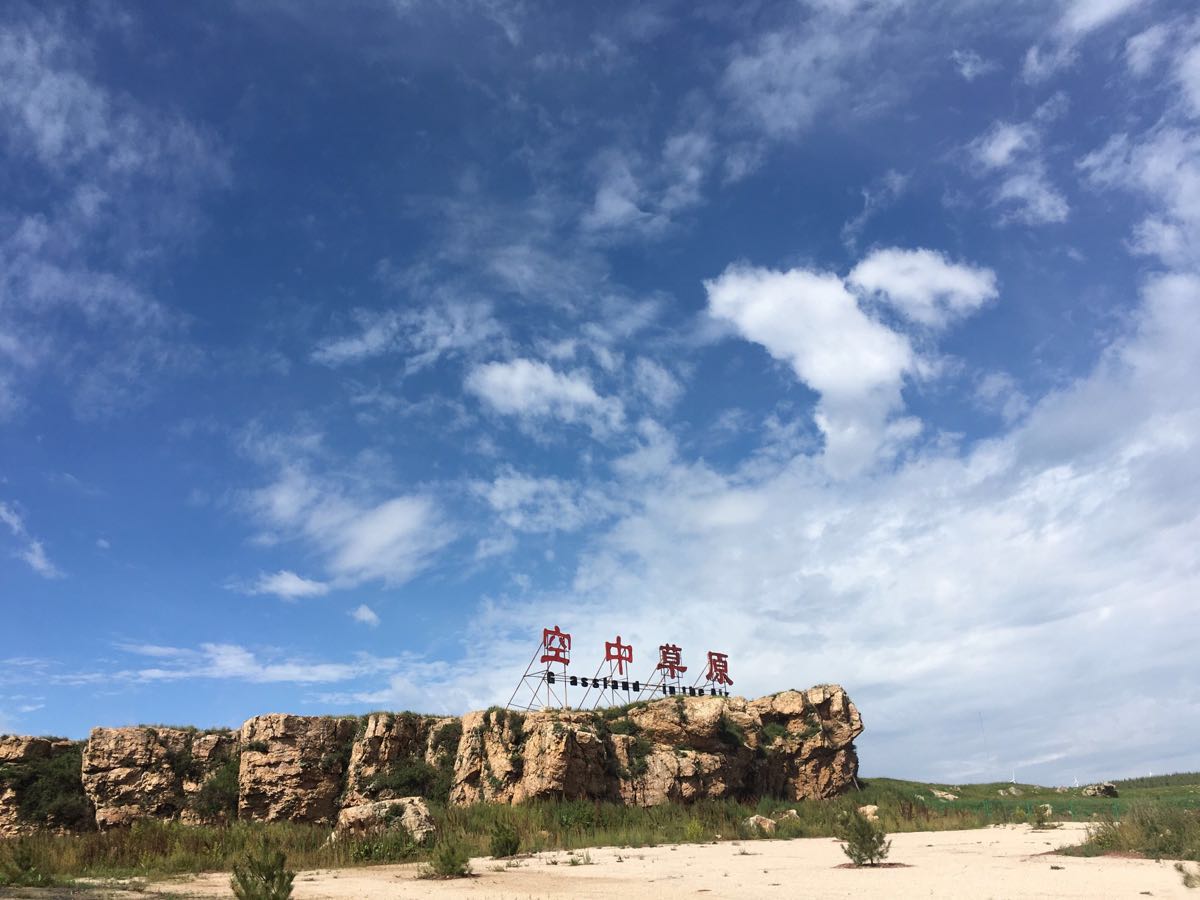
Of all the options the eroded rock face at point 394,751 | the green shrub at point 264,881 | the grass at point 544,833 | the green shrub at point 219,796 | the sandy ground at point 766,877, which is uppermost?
the eroded rock face at point 394,751

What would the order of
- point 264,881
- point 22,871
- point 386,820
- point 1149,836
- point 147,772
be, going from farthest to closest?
point 147,772
point 386,820
point 1149,836
point 22,871
point 264,881

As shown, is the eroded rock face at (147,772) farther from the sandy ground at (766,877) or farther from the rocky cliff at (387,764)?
the sandy ground at (766,877)

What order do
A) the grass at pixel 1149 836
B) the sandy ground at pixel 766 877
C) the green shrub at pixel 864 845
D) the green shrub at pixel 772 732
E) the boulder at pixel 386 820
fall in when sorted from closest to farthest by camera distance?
the sandy ground at pixel 766 877 → the grass at pixel 1149 836 → the green shrub at pixel 864 845 → the boulder at pixel 386 820 → the green shrub at pixel 772 732

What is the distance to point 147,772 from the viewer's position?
34.6 metres

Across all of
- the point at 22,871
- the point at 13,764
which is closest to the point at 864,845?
the point at 22,871

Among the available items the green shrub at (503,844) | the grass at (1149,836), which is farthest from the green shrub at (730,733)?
the grass at (1149,836)

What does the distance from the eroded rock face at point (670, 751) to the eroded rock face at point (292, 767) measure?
547 centimetres

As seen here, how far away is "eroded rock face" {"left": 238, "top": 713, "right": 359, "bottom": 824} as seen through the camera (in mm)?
34281

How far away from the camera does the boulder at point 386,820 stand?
81.6 ft

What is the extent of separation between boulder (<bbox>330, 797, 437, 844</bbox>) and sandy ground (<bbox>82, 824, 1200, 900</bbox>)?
3.27 meters

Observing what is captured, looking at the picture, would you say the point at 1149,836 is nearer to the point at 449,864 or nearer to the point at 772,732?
the point at 449,864

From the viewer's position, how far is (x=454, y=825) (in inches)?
1118

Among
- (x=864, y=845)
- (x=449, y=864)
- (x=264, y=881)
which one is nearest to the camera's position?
(x=264, y=881)

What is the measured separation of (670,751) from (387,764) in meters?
13.3
